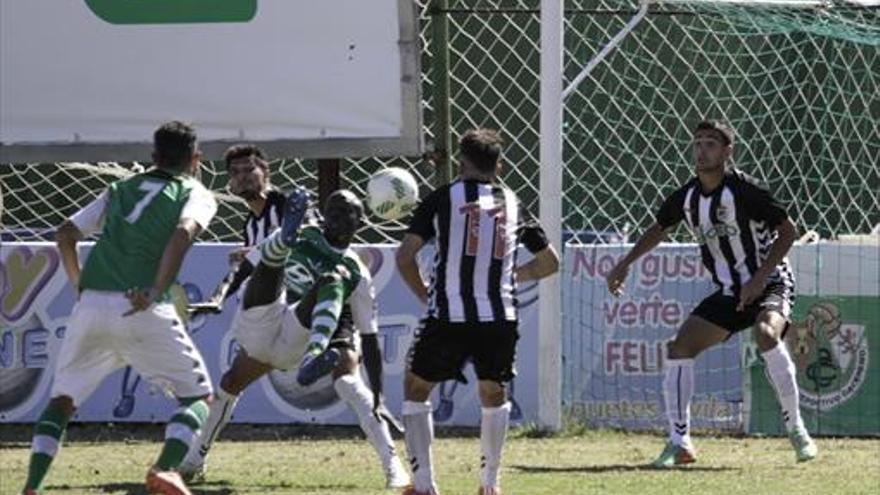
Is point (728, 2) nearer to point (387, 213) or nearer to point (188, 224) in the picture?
point (387, 213)

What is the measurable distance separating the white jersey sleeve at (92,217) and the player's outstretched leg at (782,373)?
4.41 m

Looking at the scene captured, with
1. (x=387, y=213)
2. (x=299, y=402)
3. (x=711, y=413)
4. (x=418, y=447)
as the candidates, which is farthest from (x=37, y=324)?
(x=418, y=447)

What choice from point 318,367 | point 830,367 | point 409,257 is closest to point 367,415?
point 318,367

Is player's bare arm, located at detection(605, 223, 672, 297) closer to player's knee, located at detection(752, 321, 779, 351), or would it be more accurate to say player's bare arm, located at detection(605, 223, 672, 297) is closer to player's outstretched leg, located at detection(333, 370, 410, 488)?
player's knee, located at detection(752, 321, 779, 351)

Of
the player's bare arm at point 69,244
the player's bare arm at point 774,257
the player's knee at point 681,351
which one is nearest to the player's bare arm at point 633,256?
the player's knee at point 681,351

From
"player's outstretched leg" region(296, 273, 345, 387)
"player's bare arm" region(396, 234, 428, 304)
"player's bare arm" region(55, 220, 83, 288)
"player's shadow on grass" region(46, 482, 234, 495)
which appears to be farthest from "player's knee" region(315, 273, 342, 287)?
"player's bare arm" region(55, 220, 83, 288)

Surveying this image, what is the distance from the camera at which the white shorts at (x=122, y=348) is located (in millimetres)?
9625

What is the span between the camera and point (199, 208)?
975cm

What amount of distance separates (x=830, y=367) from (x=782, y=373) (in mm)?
2550

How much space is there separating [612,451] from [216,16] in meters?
4.22

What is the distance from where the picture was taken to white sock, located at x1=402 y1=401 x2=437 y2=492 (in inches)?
410

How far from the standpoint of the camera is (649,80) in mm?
18125

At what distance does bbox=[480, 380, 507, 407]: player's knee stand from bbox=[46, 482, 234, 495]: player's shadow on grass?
1.66 metres

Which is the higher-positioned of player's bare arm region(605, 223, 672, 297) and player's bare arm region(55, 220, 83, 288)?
player's bare arm region(55, 220, 83, 288)
